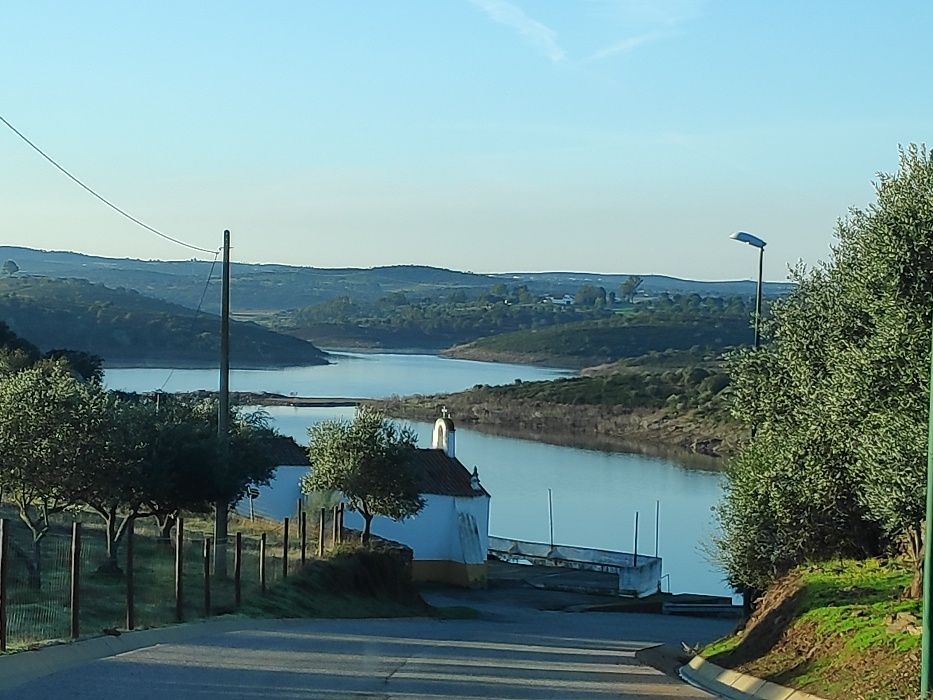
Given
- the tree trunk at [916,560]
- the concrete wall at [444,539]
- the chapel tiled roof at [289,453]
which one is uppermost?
the tree trunk at [916,560]

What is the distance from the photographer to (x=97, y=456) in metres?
22.5

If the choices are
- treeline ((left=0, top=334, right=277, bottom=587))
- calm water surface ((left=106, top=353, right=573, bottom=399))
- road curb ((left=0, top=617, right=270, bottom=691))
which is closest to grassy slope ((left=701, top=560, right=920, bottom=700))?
road curb ((left=0, top=617, right=270, bottom=691))

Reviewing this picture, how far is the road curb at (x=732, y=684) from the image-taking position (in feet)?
46.7

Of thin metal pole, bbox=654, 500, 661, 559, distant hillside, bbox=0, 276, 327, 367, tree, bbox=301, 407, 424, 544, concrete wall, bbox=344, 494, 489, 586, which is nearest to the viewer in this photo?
tree, bbox=301, 407, 424, 544

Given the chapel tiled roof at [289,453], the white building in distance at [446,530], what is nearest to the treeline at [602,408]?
the white building in distance at [446,530]

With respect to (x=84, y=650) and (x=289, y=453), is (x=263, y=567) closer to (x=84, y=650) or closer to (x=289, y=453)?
(x=84, y=650)

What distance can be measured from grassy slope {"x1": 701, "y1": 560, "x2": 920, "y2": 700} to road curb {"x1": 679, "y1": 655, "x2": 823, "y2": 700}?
120 millimetres

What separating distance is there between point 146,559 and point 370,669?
414 inches

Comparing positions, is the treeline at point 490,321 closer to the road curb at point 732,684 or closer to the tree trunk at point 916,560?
the road curb at point 732,684

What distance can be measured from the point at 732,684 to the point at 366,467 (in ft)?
90.1

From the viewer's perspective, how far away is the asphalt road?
12.7 metres

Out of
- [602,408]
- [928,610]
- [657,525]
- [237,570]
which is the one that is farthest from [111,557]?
[602,408]

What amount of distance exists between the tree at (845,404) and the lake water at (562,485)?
27.9 meters

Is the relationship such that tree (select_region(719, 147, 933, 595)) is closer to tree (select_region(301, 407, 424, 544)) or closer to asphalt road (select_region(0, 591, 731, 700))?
asphalt road (select_region(0, 591, 731, 700))
